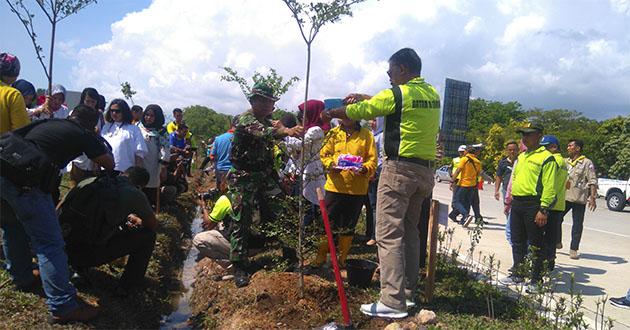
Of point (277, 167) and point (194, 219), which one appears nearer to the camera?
point (277, 167)

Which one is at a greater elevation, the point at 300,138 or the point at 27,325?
the point at 300,138

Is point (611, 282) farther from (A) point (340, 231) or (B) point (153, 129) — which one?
(B) point (153, 129)

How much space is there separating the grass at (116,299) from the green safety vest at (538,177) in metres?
4.34

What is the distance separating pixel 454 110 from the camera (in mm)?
56844

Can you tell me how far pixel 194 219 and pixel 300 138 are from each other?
293 inches

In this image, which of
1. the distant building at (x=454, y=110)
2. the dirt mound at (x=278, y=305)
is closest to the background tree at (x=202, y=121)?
the dirt mound at (x=278, y=305)

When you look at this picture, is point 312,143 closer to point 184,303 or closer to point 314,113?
point 314,113

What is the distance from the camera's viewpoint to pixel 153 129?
751 centimetres

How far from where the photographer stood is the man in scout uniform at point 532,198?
5430 millimetres

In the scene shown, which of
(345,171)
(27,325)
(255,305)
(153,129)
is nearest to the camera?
(27,325)

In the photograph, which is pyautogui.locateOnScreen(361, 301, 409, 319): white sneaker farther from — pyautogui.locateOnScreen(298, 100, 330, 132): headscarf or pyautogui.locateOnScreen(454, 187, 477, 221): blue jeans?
pyautogui.locateOnScreen(454, 187, 477, 221): blue jeans

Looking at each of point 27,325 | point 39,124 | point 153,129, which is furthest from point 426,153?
point 153,129

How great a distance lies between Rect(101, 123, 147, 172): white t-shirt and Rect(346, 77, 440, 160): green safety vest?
351 cm

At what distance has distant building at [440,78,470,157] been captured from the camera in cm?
5528
